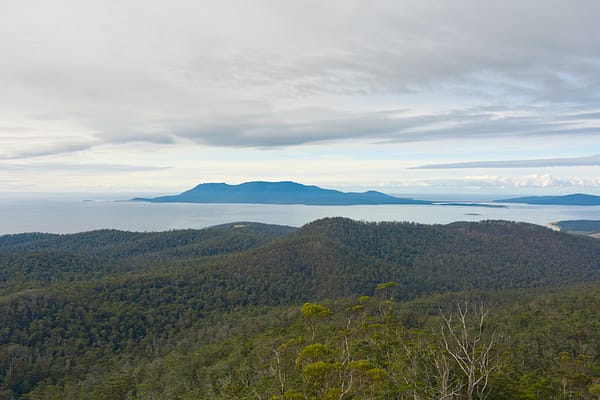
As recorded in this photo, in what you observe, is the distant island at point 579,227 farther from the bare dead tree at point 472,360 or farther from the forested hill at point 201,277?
the bare dead tree at point 472,360

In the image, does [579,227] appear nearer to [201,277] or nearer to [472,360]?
[201,277]

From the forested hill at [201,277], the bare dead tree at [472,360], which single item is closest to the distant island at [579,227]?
the forested hill at [201,277]

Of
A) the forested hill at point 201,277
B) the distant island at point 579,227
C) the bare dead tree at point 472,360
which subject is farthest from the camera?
the distant island at point 579,227

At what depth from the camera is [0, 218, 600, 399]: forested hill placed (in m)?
42.4

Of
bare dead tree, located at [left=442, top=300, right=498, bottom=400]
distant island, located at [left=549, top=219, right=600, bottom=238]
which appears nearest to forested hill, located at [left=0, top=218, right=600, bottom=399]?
bare dead tree, located at [left=442, top=300, right=498, bottom=400]

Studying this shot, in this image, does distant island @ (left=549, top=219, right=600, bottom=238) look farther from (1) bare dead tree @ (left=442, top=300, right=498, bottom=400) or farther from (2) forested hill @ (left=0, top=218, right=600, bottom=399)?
(1) bare dead tree @ (left=442, top=300, right=498, bottom=400)

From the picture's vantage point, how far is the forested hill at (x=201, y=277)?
139ft

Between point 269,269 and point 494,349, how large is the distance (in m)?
52.0

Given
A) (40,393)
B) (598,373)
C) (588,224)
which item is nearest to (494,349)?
(598,373)

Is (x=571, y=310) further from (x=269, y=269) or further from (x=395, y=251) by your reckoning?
(x=395, y=251)

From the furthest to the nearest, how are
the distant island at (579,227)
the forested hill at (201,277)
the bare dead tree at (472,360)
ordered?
the distant island at (579,227)
the forested hill at (201,277)
the bare dead tree at (472,360)

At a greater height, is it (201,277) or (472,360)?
(472,360)

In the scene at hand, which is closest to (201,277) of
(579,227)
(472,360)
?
(472,360)

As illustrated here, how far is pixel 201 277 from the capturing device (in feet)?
210
